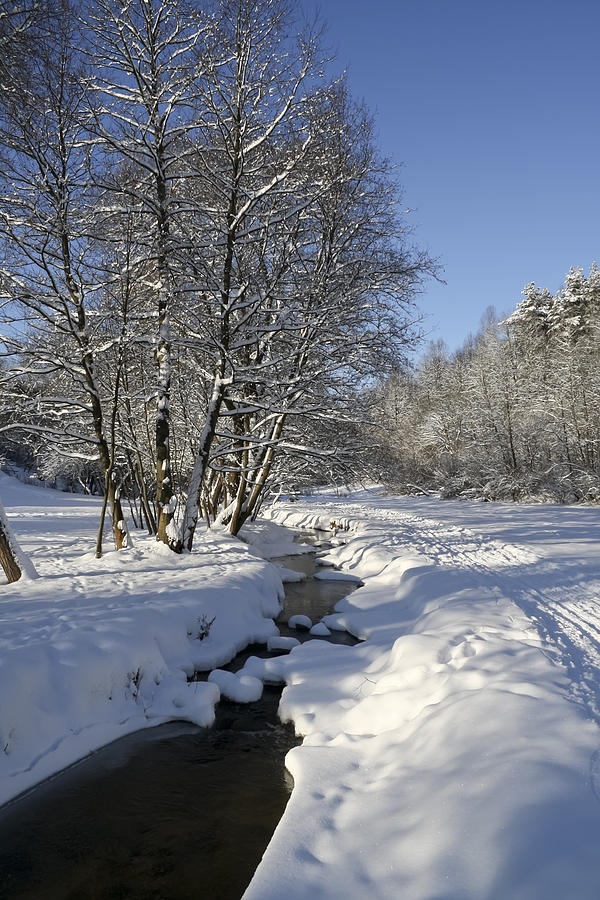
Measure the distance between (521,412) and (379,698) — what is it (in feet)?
94.9

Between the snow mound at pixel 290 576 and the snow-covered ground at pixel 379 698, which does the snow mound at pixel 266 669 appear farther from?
the snow mound at pixel 290 576

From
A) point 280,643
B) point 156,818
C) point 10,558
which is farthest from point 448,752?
point 10,558

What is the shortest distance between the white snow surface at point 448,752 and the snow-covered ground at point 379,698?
1 centimetres

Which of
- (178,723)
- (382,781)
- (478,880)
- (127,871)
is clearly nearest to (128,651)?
(178,723)

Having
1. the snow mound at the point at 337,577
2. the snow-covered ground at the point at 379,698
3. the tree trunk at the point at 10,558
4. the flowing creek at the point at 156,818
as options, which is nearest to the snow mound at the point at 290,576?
the snow mound at the point at 337,577

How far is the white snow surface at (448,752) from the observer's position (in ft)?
8.17

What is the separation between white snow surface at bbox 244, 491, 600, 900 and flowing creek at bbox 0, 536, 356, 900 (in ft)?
1.23

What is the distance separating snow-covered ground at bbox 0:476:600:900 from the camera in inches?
103

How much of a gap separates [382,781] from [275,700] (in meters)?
2.54

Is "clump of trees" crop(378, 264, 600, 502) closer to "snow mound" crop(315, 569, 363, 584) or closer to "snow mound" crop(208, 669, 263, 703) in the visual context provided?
"snow mound" crop(315, 569, 363, 584)

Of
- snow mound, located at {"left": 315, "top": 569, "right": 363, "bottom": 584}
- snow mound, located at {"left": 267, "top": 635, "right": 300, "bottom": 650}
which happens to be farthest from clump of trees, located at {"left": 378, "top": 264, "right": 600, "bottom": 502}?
snow mound, located at {"left": 267, "top": 635, "right": 300, "bottom": 650}

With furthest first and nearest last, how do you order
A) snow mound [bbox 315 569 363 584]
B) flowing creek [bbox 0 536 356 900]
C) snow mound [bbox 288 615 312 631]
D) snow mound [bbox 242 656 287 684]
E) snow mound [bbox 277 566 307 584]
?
snow mound [bbox 277 566 307 584]
snow mound [bbox 315 569 363 584]
snow mound [bbox 288 615 312 631]
snow mound [bbox 242 656 287 684]
flowing creek [bbox 0 536 356 900]

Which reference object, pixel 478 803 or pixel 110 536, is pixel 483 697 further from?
pixel 110 536

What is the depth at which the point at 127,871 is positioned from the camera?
10.8 ft
